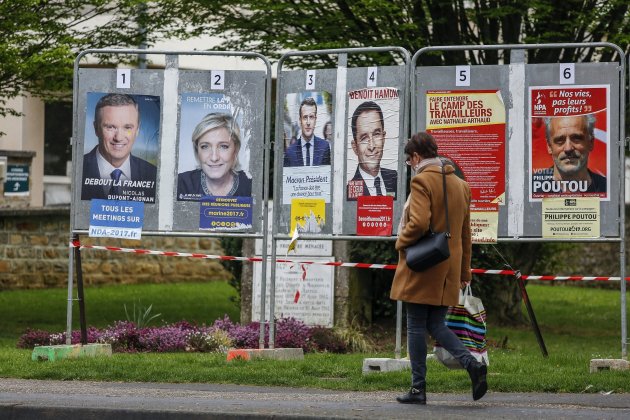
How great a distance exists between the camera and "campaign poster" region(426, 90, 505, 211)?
38.0 ft

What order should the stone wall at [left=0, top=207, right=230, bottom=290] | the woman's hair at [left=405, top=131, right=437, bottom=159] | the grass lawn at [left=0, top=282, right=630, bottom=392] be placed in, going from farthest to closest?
the stone wall at [left=0, top=207, right=230, bottom=290], the grass lawn at [left=0, top=282, right=630, bottom=392], the woman's hair at [left=405, top=131, right=437, bottom=159]

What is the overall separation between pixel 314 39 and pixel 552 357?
8.00 meters

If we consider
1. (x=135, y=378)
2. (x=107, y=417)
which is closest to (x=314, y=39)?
(x=135, y=378)

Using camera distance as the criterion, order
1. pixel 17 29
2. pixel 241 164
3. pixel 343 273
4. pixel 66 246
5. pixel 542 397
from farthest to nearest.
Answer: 1. pixel 66 246
2. pixel 17 29
3. pixel 343 273
4. pixel 241 164
5. pixel 542 397

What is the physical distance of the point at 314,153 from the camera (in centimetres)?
1205

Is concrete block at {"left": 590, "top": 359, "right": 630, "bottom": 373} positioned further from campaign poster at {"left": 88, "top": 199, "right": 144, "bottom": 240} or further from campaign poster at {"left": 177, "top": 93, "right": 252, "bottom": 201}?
campaign poster at {"left": 88, "top": 199, "right": 144, "bottom": 240}

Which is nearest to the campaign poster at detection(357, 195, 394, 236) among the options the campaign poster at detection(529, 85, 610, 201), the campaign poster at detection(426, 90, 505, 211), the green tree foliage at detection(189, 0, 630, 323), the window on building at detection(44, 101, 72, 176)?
the campaign poster at detection(426, 90, 505, 211)

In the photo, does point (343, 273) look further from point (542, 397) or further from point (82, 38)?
point (542, 397)

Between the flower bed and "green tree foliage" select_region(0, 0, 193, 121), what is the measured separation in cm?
413

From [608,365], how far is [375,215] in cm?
237

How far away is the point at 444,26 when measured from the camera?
1973 cm

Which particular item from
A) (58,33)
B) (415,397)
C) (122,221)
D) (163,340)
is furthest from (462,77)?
(58,33)

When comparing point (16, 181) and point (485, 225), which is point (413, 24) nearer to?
point (485, 225)

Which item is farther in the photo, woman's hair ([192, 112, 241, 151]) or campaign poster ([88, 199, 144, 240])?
campaign poster ([88, 199, 144, 240])
